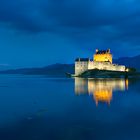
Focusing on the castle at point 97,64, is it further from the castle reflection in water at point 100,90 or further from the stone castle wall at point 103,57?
the castle reflection in water at point 100,90

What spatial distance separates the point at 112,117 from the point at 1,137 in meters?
7.81

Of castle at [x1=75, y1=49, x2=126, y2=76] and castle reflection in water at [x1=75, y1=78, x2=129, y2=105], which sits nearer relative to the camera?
castle reflection in water at [x1=75, y1=78, x2=129, y2=105]

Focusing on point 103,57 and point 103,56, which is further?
point 103,56

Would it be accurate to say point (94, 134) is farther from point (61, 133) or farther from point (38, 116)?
point (38, 116)

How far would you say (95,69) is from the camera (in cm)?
11531

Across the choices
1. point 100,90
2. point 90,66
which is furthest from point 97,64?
point 100,90

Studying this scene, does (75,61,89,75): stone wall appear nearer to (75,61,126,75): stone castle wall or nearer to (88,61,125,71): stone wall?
(75,61,126,75): stone castle wall

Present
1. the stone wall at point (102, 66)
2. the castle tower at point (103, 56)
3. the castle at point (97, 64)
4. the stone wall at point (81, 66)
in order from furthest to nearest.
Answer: the castle tower at point (103, 56)
the stone wall at point (102, 66)
the castle at point (97, 64)
the stone wall at point (81, 66)

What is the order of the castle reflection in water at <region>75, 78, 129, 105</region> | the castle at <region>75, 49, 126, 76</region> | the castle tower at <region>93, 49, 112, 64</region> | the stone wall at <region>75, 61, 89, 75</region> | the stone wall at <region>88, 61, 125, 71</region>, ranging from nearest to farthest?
the castle reflection in water at <region>75, 78, 129, 105</region>
the stone wall at <region>75, 61, 89, 75</region>
the castle at <region>75, 49, 126, 76</region>
the stone wall at <region>88, 61, 125, 71</region>
the castle tower at <region>93, 49, 112, 64</region>

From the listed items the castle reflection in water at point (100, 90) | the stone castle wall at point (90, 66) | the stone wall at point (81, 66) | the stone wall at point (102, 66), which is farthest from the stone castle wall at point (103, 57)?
the castle reflection in water at point (100, 90)

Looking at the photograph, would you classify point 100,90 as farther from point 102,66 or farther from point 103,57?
point 103,57

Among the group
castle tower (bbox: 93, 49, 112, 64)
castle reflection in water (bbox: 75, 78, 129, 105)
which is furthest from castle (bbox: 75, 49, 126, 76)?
castle reflection in water (bbox: 75, 78, 129, 105)

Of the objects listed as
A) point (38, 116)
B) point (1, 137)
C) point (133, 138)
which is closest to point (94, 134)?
point (133, 138)

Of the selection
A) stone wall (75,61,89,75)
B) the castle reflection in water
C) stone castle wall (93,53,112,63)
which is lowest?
the castle reflection in water
